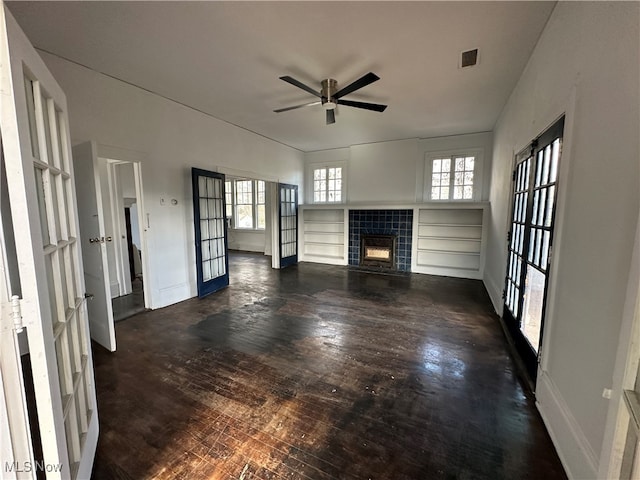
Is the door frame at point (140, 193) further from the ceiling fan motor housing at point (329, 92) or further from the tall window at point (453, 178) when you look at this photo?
the tall window at point (453, 178)

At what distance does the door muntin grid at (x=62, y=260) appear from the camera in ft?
3.95

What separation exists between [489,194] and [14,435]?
6.47m

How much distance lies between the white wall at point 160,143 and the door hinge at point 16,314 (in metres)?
2.84

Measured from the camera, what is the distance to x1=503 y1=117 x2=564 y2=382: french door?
205 cm

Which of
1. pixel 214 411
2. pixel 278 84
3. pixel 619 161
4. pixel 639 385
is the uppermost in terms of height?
pixel 278 84

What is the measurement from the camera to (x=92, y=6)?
81.1 inches

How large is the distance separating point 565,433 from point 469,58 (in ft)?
10.5

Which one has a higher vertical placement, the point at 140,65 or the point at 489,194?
the point at 140,65

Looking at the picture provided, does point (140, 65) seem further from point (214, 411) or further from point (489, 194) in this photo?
point (489, 194)

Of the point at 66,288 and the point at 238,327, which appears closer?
the point at 66,288

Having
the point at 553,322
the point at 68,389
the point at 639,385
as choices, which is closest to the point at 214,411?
the point at 68,389

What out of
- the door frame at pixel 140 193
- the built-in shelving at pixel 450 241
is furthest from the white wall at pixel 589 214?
the door frame at pixel 140 193

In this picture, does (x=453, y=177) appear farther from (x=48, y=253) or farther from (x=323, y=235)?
(x=48, y=253)
